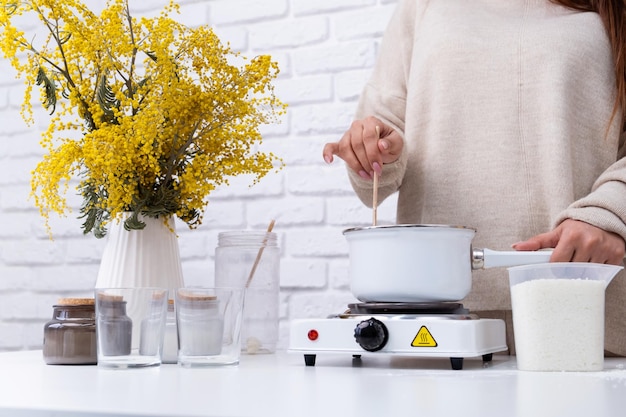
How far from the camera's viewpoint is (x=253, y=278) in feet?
4.31

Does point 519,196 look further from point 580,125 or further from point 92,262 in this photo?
point 92,262

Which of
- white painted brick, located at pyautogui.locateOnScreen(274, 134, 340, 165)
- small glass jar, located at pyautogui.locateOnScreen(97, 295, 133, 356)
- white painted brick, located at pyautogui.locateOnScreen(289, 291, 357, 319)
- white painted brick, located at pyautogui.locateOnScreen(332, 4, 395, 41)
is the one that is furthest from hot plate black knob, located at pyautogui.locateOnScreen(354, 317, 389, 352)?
white painted brick, located at pyautogui.locateOnScreen(332, 4, 395, 41)

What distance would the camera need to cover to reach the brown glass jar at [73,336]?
1.10 metres

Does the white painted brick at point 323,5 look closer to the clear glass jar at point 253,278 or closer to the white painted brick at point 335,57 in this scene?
the white painted brick at point 335,57

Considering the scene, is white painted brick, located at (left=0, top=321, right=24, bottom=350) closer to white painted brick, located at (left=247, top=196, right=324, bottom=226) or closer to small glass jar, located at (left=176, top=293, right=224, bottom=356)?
→ white painted brick, located at (left=247, top=196, right=324, bottom=226)

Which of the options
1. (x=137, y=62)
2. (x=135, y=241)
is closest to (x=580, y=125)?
(x=135, y=241)

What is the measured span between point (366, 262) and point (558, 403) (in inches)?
16.3

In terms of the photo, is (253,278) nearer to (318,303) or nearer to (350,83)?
(318,303)

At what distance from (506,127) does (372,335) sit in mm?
558

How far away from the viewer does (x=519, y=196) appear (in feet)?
4.43

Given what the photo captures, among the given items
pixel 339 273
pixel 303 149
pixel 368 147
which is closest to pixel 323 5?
pixel 303 149

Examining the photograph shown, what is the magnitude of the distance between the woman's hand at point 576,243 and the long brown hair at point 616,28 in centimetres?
31

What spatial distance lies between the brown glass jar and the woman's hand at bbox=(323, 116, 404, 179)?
0.44 meters

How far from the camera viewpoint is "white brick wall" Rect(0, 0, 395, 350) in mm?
1840
